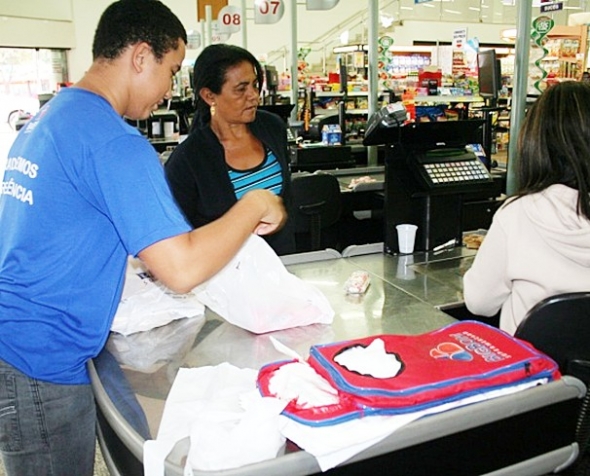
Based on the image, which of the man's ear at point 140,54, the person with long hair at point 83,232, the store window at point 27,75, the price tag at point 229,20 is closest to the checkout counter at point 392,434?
the person with long hair at point 83,232

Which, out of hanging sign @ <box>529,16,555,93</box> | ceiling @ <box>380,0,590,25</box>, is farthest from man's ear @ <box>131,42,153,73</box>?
ceiling @ <box>380,0,590,25</box>

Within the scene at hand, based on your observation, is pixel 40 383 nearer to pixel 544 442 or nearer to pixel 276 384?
pixel 276 384

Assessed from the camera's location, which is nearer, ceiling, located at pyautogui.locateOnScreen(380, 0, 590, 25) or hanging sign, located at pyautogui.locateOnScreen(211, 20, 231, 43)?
hanging sign, located at pyautogui.locateOnScreen(211, 20, 231, 43)

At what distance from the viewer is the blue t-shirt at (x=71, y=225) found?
43.2 inches

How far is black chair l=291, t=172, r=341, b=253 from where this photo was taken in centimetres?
334

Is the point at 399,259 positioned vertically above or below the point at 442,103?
below

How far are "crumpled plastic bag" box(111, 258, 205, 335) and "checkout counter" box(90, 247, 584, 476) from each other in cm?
3

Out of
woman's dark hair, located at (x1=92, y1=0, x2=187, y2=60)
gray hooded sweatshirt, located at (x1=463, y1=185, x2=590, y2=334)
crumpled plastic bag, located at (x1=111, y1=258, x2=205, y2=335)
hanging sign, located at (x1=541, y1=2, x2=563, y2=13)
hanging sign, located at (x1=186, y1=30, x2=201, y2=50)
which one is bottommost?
crumpled plastic bag, located at (x1=111, y1=258, x2=205, y2=335)

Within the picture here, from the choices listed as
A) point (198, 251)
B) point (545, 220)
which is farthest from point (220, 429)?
point (545, 220)

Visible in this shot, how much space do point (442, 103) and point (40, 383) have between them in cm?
571

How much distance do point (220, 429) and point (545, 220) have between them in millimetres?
935

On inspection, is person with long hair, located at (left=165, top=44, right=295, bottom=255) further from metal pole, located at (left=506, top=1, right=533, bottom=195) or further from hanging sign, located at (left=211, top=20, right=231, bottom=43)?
hanging sign, located at (left=211, top=20, right=231, bottom=43)

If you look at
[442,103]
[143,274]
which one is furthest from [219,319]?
[442,103]

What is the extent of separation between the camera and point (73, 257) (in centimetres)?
119
